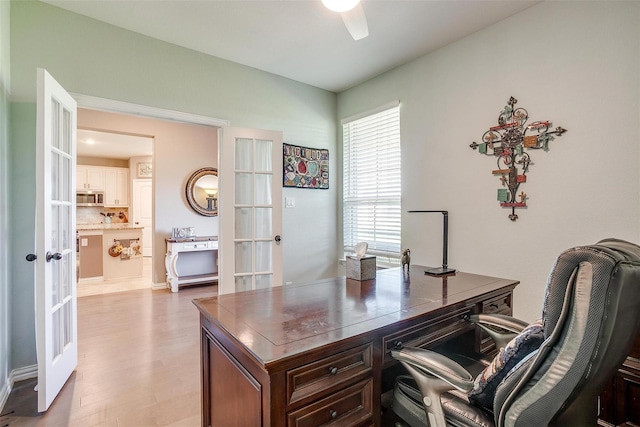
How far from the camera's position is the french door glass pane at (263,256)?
10.9ft

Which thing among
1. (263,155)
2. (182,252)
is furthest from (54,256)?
(182,252)

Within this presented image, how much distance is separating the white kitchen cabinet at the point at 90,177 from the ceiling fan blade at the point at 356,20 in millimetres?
8278

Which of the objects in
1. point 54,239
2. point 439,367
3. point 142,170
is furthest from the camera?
point 142,170

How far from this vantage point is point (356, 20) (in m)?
1.77

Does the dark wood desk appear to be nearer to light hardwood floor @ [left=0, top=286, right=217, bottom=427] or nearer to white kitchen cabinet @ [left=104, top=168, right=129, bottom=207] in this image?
light hardwood floor @ [left=0, top=286, right=217, bottom=427]

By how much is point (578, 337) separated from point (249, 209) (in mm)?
2891

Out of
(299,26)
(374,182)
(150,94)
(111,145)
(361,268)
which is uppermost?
(299,26)

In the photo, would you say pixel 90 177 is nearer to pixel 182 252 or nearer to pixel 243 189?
pixel 182 252

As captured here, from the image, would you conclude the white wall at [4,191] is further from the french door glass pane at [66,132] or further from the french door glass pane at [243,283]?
the french door glass pane at [243,283]

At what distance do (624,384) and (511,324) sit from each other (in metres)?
0.84

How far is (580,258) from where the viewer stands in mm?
767

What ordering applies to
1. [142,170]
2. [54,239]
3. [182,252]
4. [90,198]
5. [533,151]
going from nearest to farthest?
[54,239]
[533,151]
[182,252]
[90,198]
[142,170]

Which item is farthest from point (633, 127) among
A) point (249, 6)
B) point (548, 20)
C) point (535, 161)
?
point (249, 6)

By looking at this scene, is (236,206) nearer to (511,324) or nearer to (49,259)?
(49,259)
